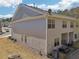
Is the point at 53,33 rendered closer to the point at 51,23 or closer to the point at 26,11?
the point at 51,23

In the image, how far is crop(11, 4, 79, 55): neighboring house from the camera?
73.1ft

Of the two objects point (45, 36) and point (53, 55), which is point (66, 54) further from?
point (45, 36)

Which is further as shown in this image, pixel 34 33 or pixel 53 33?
pixel 34 33

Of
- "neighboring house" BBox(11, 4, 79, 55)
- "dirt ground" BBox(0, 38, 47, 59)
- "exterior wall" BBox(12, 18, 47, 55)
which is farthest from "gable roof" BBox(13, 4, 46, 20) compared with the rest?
"dirt ground" BBox(0, 38, 47, 59)

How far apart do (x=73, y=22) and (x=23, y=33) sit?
1196cm

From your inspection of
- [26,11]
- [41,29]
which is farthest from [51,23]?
[26,11]

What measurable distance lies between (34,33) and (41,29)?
2.27m

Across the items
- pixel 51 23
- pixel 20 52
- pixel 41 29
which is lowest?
pixel 20 52

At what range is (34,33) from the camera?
25.0m

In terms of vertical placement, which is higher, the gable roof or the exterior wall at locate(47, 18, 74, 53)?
the gable roof

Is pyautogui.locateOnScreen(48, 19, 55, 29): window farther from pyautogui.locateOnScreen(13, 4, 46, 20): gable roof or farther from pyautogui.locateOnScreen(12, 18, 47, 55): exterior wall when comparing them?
pyautogui.locateOnScreen(13, 4, 46, 20): gable roof

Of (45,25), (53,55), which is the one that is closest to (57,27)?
(45,25)

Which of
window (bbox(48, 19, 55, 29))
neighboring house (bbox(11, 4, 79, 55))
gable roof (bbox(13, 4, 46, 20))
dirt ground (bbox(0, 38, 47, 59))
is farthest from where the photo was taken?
gable roof (bbox(13, 4, 46, 20))

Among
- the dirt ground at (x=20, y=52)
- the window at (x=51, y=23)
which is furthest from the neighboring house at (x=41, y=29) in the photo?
the dirt ground at (x=20, y=52)
